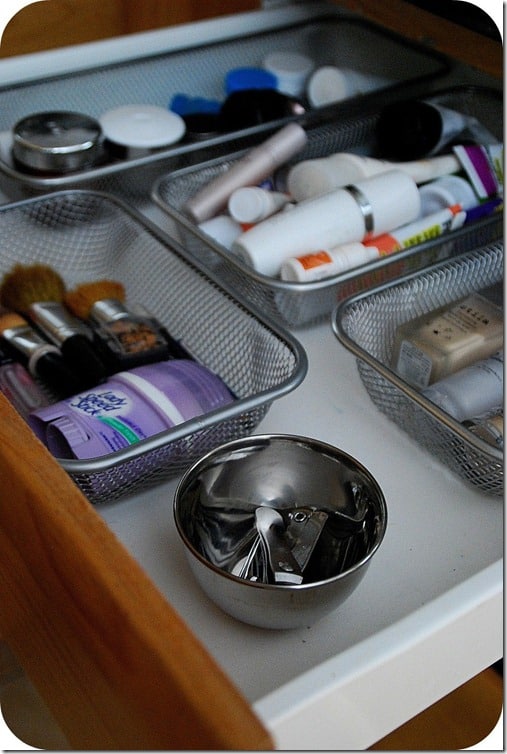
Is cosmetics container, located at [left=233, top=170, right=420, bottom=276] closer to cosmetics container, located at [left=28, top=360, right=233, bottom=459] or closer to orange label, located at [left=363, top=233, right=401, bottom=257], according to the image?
orange label, located at [left=363, top=233, right=401, bottom=257]

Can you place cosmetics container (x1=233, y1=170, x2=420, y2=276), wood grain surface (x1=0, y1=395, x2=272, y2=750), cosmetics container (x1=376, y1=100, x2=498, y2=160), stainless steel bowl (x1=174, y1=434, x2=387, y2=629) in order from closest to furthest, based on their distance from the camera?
1. wood grain surface (x1=0, y1=395, x2=272, y2=750)
2. stainless steel bowl (x1=174, y1=434, x2=387, y2=629)
3. cosmetics container (x1=233, y1=170, x2=420, y2=276)
4. cosmetics container (x1=376, y1=100, x2=498, y2=160)

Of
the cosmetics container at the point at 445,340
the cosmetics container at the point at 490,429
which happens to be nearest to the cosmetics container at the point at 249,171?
the cosmetics container at the point at 445,340

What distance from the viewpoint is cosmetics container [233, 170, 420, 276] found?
698 mm

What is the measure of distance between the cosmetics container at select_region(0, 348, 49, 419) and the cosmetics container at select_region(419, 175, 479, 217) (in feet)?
1.21

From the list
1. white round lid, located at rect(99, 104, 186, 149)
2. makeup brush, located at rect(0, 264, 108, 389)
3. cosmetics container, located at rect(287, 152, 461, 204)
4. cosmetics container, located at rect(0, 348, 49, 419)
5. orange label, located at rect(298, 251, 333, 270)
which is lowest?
cosmetics container, located at rect(0, 348, 49, 419)

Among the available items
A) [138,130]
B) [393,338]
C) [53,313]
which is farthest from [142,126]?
[393,338]

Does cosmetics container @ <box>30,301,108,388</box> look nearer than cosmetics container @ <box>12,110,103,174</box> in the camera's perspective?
Yes

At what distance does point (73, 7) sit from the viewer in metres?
1.07

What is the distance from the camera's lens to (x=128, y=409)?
0.58 m

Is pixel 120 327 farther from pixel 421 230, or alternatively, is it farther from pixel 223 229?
pixel 421 230

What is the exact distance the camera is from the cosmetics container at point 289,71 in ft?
3.11

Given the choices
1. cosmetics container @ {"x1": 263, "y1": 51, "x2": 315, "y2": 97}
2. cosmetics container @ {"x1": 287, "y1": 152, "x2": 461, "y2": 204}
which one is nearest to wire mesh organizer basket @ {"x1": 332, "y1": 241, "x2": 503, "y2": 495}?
cosmetics container @ {"x1": 287, "y1": 152, "x2": 461, "y2": 204}

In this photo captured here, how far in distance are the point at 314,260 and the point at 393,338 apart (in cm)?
8

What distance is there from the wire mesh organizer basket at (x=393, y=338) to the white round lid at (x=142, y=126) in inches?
11.9
